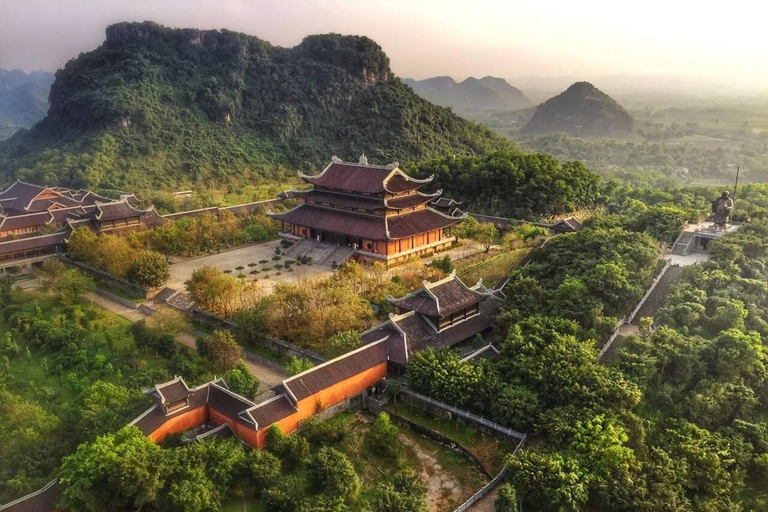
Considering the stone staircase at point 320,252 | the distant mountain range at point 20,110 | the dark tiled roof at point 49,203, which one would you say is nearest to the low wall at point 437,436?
the stone staircase at point 320,252

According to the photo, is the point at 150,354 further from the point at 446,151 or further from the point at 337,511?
the point at 446,151

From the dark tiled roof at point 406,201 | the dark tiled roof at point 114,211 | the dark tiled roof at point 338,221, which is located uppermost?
the dark tiled roof at point 406,201

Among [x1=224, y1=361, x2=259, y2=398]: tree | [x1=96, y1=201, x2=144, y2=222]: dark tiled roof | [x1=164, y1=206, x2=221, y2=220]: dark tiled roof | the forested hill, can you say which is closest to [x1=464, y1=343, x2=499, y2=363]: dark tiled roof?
[x1=224, y1=361, x2=259, y2=398]: tree

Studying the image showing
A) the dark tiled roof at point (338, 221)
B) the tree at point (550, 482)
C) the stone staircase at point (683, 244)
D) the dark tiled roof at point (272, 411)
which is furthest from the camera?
the dark tiled roof at point (338, 221)

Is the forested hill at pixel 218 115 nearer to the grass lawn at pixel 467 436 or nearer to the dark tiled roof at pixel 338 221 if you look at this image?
the dark tiled roof at pixel 338 221

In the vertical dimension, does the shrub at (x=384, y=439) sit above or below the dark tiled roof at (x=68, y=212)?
below

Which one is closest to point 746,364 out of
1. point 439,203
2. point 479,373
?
point 479,373

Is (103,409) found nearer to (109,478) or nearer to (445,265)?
(109,478)
